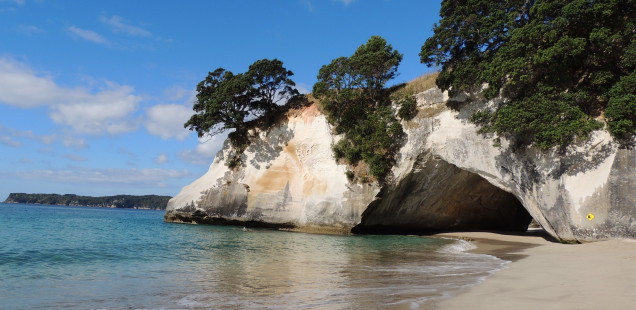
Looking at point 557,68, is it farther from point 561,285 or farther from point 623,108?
point 561,285

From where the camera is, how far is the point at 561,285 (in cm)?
778

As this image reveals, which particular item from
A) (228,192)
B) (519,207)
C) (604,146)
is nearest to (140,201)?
(228,192)

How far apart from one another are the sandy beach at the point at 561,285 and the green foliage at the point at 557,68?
6056 mm

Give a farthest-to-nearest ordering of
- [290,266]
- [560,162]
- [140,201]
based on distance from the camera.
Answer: [140,201] < [560,162] < [290,266]

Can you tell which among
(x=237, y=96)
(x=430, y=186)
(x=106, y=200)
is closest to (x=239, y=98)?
(x=237, y=96)

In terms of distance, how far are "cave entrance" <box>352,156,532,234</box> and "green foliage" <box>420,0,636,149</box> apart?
5221 mm

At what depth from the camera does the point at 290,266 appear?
1149 cm

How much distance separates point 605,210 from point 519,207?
1529cm

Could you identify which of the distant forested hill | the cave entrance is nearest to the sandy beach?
the cave entrance

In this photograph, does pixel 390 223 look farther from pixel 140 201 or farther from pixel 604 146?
pixel 140 201

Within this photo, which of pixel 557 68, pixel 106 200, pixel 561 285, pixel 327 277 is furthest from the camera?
pixel 106 200

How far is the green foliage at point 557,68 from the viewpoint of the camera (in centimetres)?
1628

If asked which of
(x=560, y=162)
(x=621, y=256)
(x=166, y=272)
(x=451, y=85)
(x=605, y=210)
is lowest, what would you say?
(x=166, y=272)

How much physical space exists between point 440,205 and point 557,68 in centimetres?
1147
